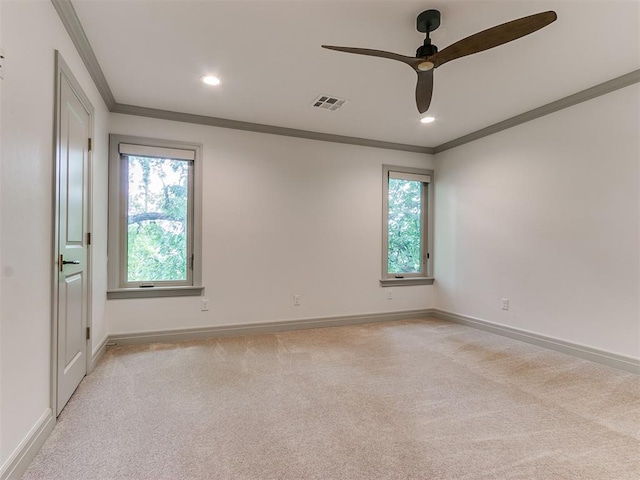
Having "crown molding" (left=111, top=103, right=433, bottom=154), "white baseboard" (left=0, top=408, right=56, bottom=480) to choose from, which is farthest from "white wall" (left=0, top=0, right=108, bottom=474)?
"crown molding" (left=111, top=103, right=433, bottom=154)

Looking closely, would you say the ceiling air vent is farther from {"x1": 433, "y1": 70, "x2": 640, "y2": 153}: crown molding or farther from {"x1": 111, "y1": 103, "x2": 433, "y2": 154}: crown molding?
{"x1": 433, "y1": 70, "x2": 640, "y2": 153}: crown molding

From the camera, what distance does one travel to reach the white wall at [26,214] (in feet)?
4.60

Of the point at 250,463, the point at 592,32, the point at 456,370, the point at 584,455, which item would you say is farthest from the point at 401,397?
the point at 592,32

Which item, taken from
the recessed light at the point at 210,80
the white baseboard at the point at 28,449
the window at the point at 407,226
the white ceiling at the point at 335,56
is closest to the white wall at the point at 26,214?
the white baseboard at the point at 28,449

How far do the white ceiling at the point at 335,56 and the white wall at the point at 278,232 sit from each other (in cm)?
44

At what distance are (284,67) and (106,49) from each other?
4.25ft

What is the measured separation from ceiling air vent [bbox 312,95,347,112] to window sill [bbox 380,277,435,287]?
2.33 meters

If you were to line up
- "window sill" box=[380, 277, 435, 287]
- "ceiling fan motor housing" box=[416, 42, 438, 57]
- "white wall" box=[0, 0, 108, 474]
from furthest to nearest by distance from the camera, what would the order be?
1. "window sill" box=[380, 277, 435, 287]
2. "ceiling fan motor housing" box=[416, 42, 438, 57]
3. "white wall" box=[0, 0, 108, 474]

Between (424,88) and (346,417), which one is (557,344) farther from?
(424,88)

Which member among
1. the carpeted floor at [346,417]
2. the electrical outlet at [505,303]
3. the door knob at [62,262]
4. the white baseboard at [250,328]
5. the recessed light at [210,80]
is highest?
the recessed light at [210,80]

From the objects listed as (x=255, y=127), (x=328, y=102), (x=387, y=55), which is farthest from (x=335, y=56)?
(x=255, y=127)

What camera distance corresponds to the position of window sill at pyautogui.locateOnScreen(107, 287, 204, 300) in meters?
3.36

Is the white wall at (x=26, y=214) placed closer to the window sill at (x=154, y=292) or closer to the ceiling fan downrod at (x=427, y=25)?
the window sill at (x=154, y=292)

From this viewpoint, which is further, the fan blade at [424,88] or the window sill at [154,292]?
the window sill at [154,292]
